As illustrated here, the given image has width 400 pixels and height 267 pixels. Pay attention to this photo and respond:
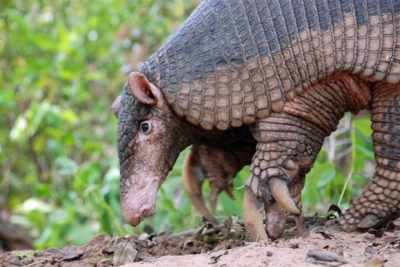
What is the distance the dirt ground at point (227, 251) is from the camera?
3.20 metres

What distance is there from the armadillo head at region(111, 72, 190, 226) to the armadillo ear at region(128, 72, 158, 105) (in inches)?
3.4

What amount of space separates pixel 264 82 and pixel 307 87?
0.86ft

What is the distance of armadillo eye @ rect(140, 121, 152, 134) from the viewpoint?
3.96 meters

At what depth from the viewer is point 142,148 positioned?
3.98 m

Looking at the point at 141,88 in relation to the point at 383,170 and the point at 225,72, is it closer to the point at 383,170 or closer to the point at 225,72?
the point at 225,72

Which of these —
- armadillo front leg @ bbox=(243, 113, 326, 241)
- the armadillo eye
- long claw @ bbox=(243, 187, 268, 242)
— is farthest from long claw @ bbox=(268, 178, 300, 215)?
the armadillo eye

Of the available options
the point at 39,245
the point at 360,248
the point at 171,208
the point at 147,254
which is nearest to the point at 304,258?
the point at 360,248

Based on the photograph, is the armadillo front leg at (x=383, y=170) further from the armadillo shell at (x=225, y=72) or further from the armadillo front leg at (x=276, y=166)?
the armadillo shell at (x=225, y=72)

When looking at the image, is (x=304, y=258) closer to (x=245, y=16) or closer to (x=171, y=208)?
(x=245, y=16)

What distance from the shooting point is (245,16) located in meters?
3.85

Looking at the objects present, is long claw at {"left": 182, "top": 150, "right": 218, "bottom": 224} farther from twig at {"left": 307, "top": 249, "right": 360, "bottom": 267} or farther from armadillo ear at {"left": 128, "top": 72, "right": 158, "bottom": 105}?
twig at {"left": 307, "top": 249, "right": 360, "bottom": 267}

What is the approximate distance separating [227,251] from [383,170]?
107 centimetres

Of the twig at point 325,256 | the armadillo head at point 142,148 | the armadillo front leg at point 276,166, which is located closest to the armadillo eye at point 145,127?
the armadillo head at point 142,148

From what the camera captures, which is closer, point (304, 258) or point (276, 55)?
point (304, 258)
